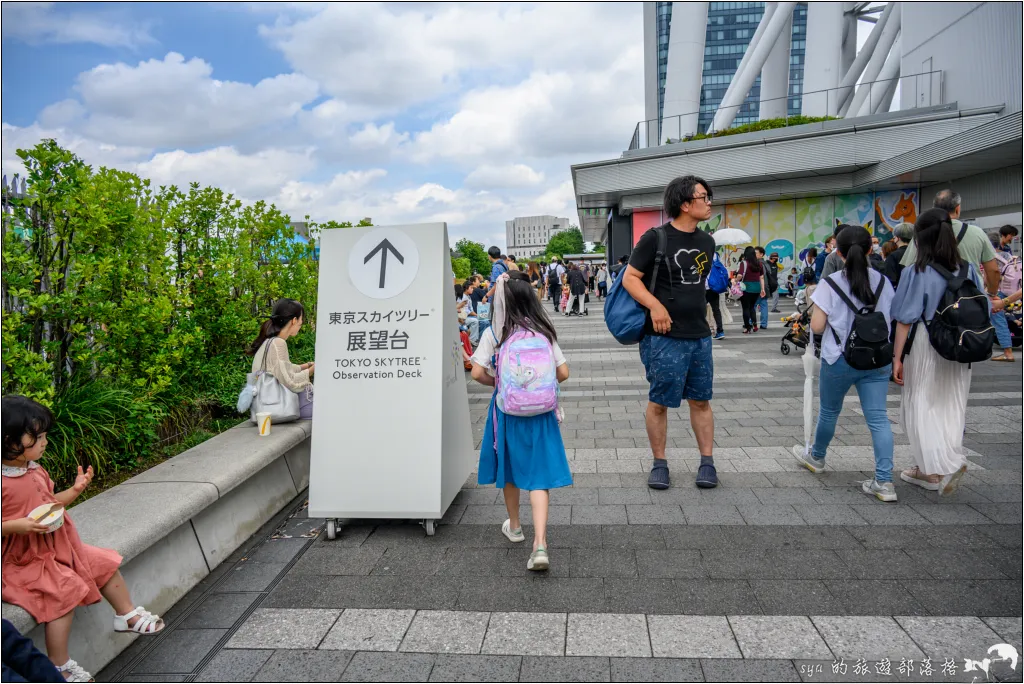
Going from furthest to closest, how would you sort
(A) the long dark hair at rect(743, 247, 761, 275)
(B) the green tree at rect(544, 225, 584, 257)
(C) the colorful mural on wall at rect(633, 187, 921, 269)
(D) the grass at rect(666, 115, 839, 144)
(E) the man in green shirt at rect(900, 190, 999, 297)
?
(B) the green tree at rect(544, 225, 584, 257) < (D) the grass at rect(666, 115, 839, 144) < (C) the colorful mural on wall at rect(633, 187, 921, 269) < (A) the long dark hair at rect(743, 247, 761, 275) < (E) the man in green shirt at rect(900, 190, 999, 297)

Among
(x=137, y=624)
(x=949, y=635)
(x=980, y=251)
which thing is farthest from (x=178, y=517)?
(x=980, y=251)

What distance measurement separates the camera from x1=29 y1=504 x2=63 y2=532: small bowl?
2682mm

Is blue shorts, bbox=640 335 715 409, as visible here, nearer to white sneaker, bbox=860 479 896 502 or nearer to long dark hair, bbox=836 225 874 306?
long dark hair, bbox=836 225 874 306

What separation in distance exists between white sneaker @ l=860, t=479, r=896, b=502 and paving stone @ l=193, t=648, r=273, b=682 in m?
3.68

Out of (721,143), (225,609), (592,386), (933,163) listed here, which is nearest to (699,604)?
(225,609)

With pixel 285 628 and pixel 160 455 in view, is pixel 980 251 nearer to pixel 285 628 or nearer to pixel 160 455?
pixel 285 628

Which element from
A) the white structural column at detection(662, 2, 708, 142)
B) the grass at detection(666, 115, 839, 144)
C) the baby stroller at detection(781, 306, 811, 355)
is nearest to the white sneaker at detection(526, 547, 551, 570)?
the baby stroller at detection(781, 306, 811, 355)

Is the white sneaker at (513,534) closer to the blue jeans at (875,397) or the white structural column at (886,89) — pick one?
the blue jeans at (875,397)

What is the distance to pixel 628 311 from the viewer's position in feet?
16.2

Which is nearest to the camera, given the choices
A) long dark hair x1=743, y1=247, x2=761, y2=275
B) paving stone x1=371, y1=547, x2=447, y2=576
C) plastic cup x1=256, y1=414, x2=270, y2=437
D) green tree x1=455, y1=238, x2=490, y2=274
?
paving stone x1=371, y1=547, x2=447, y2=576

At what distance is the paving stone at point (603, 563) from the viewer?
3.77 meters

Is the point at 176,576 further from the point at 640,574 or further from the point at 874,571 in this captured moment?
the point at 874,571

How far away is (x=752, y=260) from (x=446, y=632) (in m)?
12.1

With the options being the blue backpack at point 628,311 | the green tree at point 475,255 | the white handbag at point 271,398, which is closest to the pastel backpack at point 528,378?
the blue backpack at point 628,311
